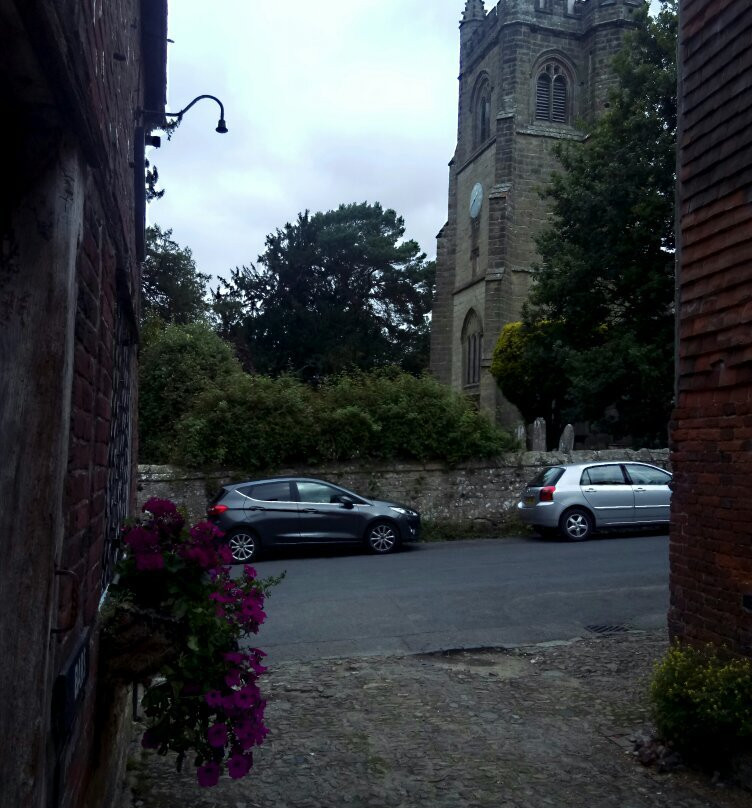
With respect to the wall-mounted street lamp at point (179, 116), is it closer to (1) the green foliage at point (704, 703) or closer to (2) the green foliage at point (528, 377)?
(1) the green foliage at point (704, 703)

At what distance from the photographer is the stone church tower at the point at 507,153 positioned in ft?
117

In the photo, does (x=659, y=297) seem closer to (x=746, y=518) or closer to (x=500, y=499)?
(x=500, y=499)

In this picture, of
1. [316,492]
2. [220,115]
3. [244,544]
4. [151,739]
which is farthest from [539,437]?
[151,739]

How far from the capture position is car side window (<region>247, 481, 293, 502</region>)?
50.0 feet

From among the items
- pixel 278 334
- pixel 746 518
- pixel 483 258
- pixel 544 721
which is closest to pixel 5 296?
pixel 746 518

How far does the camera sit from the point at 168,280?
34500 mm

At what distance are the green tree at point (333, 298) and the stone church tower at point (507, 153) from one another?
495 centimetres

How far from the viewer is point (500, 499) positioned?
18.9 metres

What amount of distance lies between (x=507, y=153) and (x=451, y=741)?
3362cm

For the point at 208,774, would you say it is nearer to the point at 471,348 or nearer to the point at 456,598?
the point at 456,598

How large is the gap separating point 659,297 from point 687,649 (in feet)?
59.6

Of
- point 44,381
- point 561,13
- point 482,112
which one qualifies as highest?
point 561,13

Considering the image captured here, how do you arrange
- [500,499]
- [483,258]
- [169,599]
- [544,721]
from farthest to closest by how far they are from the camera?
[483,258] < [500,499] < [544,721] < [169,599]

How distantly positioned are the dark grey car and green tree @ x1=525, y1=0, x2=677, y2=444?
8809 mm
